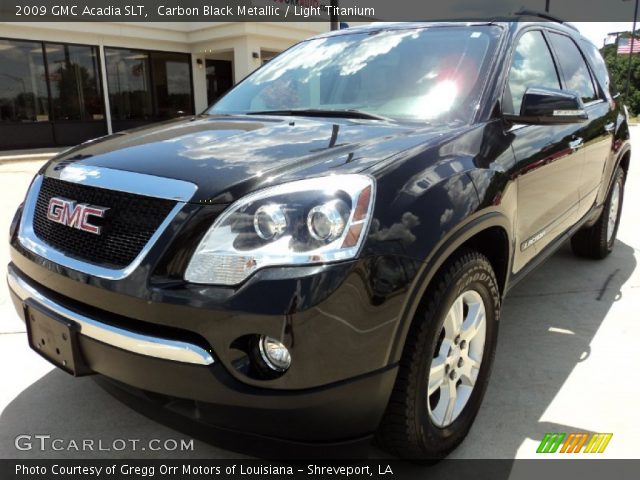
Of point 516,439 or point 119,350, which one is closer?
point 119,350

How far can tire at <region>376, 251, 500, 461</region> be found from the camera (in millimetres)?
1863

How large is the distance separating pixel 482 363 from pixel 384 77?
1.48 metres

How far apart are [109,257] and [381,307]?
3.00 ft

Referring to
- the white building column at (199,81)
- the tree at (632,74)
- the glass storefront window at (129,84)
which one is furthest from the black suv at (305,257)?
the tree at (632,74)

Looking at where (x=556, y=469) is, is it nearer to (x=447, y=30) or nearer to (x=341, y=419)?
(x=341, y=419)

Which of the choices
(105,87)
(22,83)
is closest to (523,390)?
(22,83)

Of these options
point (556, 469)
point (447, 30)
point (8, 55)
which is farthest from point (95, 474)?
point (8, 55)

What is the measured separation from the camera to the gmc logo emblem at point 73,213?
1898mm

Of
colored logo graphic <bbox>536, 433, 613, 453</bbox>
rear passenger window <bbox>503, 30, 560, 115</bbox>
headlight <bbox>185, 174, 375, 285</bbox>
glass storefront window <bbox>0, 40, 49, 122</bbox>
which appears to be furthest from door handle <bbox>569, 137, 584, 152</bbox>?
glass storefront window <bbox>0, 40, 49, 122</bbox>

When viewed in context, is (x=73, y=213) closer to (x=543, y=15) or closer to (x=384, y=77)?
(x=384, y=77)

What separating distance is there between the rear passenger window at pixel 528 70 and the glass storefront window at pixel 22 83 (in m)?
14.6

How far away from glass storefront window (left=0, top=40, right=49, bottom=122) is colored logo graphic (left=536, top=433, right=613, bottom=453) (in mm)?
15503

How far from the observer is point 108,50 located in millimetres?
16109

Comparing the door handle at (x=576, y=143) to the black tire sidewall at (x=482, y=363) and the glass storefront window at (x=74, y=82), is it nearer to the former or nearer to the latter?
the black tire sidewall at (x=482, y=363)
